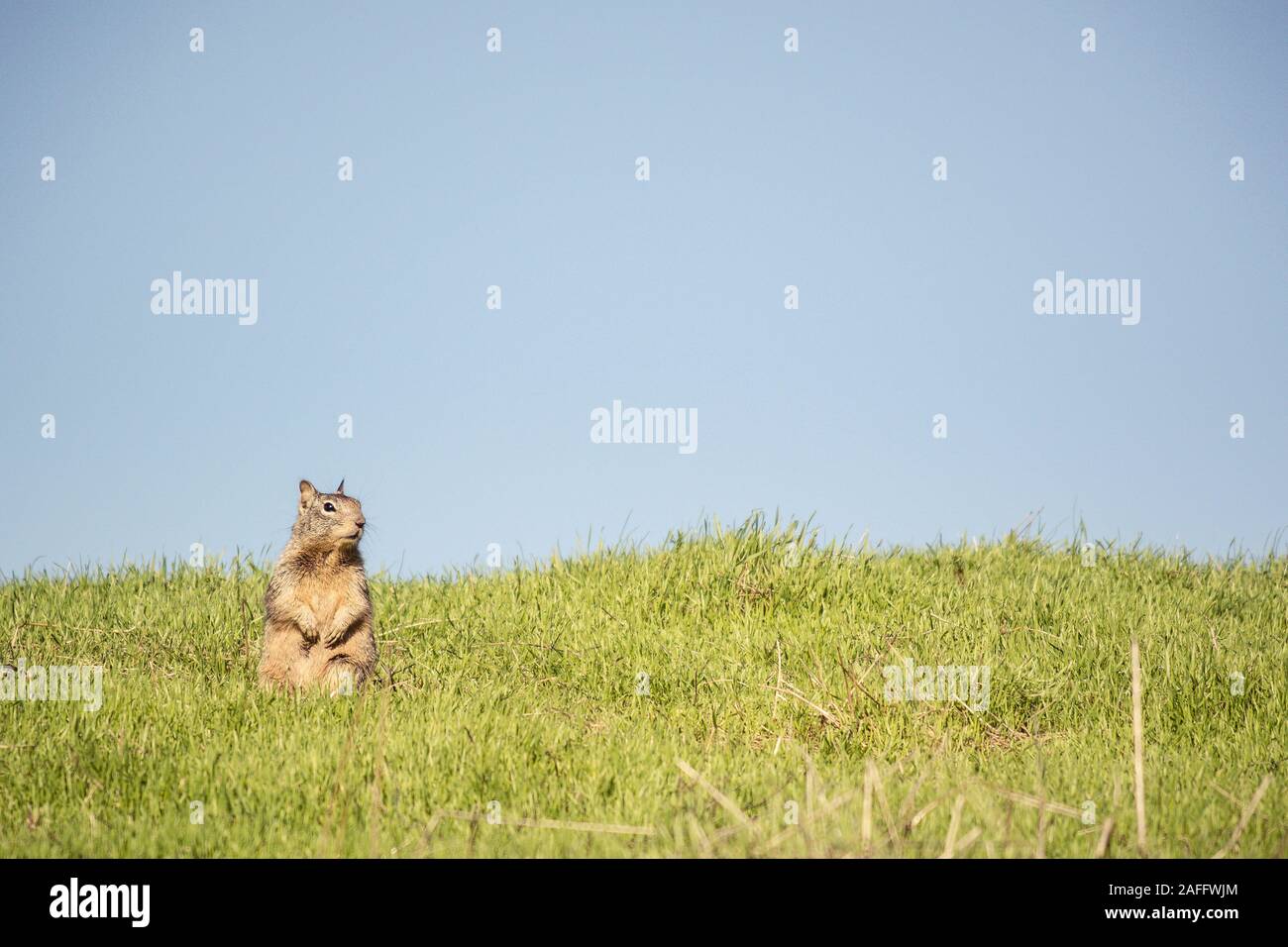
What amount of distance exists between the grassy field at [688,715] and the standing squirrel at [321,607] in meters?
0.29

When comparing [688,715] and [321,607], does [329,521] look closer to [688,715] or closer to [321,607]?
[321,607]

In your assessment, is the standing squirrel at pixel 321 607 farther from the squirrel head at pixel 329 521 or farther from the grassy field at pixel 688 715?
the grassy field at pixel 688 715

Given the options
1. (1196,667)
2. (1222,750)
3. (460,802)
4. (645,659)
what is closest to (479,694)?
(645,659)

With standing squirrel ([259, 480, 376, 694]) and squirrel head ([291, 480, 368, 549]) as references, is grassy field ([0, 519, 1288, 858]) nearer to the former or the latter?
standing squirrel ([259, 480, 376, 694])

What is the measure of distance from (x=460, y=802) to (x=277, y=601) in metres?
3.37

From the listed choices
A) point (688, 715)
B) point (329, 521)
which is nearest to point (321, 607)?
point (329, 521)

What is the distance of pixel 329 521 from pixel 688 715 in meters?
3.10

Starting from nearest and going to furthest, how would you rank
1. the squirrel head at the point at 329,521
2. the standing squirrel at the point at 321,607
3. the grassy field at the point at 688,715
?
the grassy field at the point at 688,715
the standing squirrel at the point at 321,607
the squirrel head at the point at 329,521

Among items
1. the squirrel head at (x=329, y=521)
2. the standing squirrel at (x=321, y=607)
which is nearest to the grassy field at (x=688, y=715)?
the standing squirrel at (x=321, y=607)

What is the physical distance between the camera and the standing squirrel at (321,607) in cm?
771
